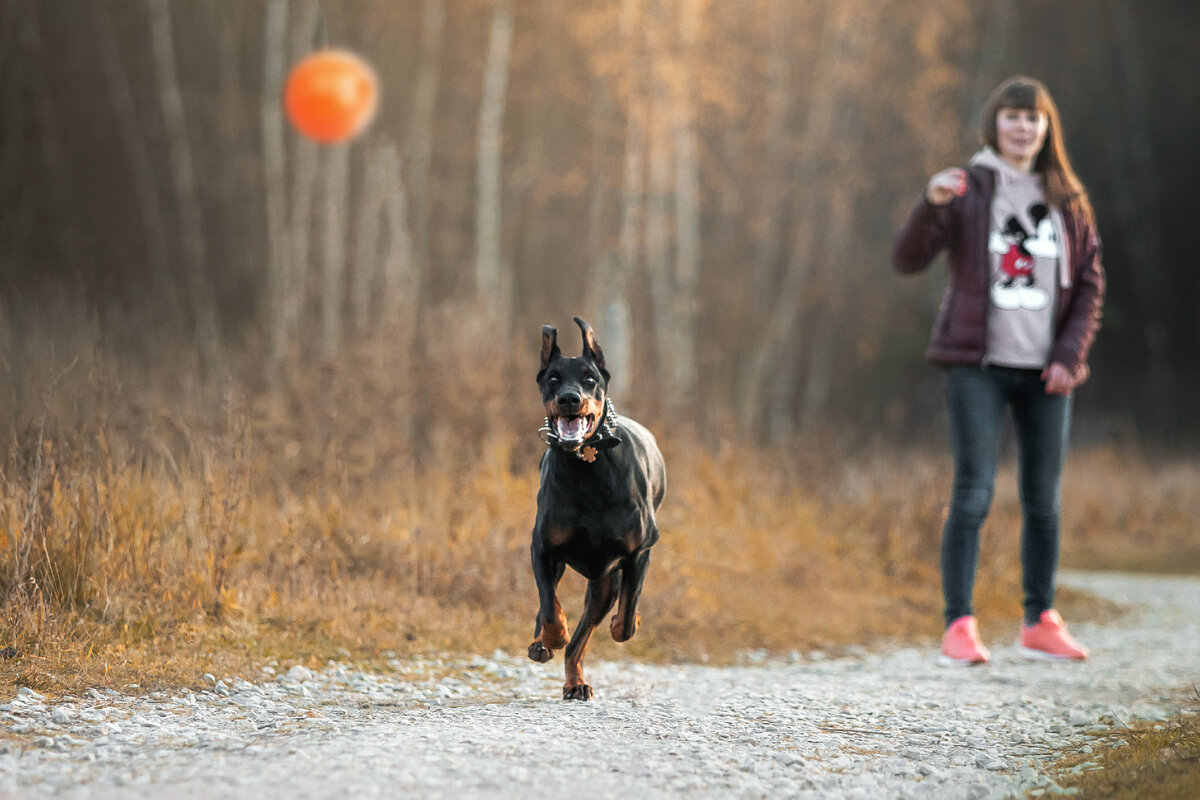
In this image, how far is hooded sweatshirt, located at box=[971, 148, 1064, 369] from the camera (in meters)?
5.79

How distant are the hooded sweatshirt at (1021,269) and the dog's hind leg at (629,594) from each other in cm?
236

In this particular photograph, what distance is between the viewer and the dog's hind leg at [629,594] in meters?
4.34

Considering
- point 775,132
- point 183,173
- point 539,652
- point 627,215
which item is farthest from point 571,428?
point 775,132

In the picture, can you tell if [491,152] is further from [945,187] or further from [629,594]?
[629,594]

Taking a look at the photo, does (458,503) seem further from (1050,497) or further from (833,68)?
(833,68)

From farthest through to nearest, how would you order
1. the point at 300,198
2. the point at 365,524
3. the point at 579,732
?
the point at 300,198
the point at 365,524
the point at 579,732

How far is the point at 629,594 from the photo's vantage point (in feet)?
14.3

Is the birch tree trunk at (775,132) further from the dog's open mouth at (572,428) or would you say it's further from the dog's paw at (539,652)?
the dog's open mouth at (572,428)

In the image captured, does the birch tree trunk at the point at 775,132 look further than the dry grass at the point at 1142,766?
Yes

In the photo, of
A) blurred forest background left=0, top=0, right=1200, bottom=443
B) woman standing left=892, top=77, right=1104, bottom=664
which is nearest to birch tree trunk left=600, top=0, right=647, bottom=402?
blurred forest background left=0, top=0, right=1200, bottom=443

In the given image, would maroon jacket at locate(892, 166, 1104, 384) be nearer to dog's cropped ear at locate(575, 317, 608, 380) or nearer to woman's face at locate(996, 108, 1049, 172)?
woman's face at locate(996, 108, 1049, 172)

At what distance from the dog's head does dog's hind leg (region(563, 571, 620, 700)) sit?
0.66 metres

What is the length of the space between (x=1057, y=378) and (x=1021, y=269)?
573 mm

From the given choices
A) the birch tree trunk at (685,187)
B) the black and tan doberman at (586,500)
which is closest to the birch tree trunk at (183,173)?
the birch tree trunk at (685,187)
